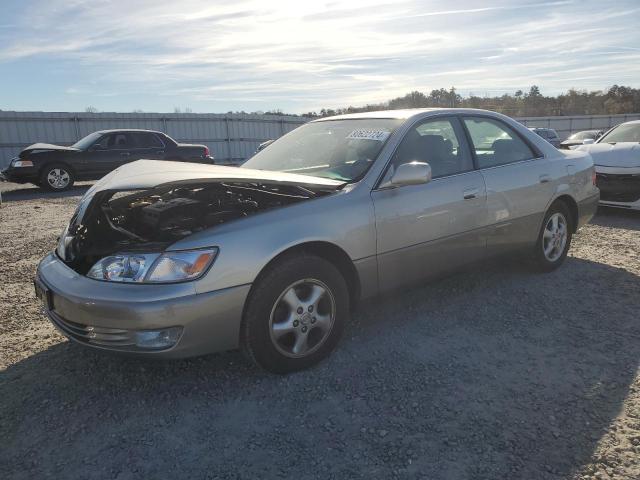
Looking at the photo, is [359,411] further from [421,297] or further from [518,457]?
[421,297]

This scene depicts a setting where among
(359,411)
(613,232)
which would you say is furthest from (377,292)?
(613,232)

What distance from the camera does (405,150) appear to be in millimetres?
3551

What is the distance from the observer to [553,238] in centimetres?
473

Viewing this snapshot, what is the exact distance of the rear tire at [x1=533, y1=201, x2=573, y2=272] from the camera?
463 centimetres

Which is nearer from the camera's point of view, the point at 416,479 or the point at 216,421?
the point at 416,479

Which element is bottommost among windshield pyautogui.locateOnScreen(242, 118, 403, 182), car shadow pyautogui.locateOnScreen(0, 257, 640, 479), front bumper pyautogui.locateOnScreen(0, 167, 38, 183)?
car shadow pyautogui.locateOnScreen(0, 257, 640, 479)

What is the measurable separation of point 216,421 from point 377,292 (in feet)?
4.46

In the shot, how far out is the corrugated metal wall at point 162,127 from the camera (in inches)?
691

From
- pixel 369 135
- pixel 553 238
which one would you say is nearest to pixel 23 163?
pixel 369 135

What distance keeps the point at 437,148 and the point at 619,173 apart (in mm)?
4790

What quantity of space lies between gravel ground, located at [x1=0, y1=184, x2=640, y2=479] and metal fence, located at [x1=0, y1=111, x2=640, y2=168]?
Result: 16322 mm

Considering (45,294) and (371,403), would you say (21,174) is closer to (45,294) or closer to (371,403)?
(45,294)

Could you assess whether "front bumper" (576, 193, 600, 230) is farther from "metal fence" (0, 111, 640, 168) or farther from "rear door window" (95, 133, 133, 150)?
"metal fence" (0, 111, 640, 168)

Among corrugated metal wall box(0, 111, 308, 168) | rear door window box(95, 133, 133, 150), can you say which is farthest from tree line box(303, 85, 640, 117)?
rear door window box(95, 133, 133, 150)
